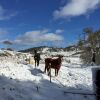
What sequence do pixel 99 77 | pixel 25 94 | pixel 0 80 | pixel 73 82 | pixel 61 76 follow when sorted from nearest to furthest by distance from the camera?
pixel 99 77 → pixel 25 94 → pixel 0 80 → pixel 73 82 → pixel 61 76

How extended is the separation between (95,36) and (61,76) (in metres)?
33.3

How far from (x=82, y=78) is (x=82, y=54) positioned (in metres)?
34.3

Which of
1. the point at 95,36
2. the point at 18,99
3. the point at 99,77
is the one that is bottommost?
the point at 18,99

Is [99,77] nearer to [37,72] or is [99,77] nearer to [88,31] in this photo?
[37,72]

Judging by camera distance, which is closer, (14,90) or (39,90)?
(14,90)

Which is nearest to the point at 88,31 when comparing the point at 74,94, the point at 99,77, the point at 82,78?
the point at 82,78

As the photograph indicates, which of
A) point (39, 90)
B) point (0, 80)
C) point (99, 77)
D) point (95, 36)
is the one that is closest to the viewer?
point (99, 77)

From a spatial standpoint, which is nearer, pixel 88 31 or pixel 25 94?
pixel 25 94

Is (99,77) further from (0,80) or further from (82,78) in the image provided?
(82,78)

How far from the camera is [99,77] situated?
963cm

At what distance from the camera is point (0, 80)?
14375 millimetres

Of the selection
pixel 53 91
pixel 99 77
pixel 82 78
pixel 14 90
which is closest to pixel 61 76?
pixel 82 78

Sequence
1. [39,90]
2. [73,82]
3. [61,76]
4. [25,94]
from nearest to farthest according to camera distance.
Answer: [25,94] → [39,90] → [73,82] → [61,76]

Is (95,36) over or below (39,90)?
over
